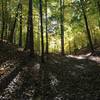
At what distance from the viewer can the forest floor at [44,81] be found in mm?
12602

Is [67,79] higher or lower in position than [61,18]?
lower

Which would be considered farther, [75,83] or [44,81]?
[44,81]

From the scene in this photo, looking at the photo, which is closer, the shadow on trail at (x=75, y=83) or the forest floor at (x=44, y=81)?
the shadow on trail at (x=75, y=83)

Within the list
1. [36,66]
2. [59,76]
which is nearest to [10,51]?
[36,66]

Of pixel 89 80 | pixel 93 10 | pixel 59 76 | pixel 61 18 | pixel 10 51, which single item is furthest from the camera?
pixel 61 18

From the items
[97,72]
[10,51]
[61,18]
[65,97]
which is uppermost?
[61,18]

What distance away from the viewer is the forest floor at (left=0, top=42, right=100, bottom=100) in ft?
41.3

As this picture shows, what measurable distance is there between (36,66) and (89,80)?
4.75 meters

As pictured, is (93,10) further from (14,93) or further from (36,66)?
(14,93)

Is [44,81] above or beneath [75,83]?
above

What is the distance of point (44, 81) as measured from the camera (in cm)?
1491

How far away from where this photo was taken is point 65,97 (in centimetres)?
1231

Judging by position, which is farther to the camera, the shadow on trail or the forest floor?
the forest floor

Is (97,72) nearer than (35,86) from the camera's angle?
No
